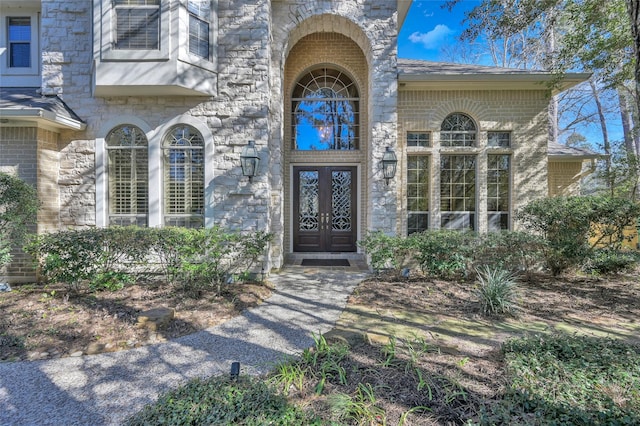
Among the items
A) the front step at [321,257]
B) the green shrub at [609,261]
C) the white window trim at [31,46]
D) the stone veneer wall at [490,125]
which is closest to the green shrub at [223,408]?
the front step at [321,257]

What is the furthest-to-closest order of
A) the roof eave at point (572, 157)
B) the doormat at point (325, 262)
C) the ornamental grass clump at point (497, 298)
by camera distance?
the roof eave at point (572, 157) < the doormat at point (325, 262) < the ornamental grass clump at point (497, 298)

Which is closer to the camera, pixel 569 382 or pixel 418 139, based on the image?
pixel 569 382

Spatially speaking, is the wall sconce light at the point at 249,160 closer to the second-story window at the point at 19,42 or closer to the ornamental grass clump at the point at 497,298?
the ornamental grass clump at the point at 497,298

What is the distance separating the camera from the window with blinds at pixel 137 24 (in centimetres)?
589

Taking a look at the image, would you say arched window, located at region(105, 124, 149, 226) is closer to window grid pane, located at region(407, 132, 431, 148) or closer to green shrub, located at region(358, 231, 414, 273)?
green shrub, located at region(358, 231, 414, 273)

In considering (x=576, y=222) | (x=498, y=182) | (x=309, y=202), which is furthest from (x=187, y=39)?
(x=576, y=222)

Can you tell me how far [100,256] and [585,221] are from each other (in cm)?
863

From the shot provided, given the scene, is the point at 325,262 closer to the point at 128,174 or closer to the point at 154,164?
the point at 154,164

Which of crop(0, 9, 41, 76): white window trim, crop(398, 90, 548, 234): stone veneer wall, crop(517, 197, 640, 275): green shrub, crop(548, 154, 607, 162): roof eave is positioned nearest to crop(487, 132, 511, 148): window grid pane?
crop(398, 90, 548, 234): stone veneer wall

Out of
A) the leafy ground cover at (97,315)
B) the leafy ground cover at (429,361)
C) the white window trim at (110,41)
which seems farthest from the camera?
the white window trim at (110,41)

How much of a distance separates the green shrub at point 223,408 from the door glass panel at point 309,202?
20.5ft

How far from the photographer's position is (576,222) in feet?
18.6

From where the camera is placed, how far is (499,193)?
791 cm

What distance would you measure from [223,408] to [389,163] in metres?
5.91
